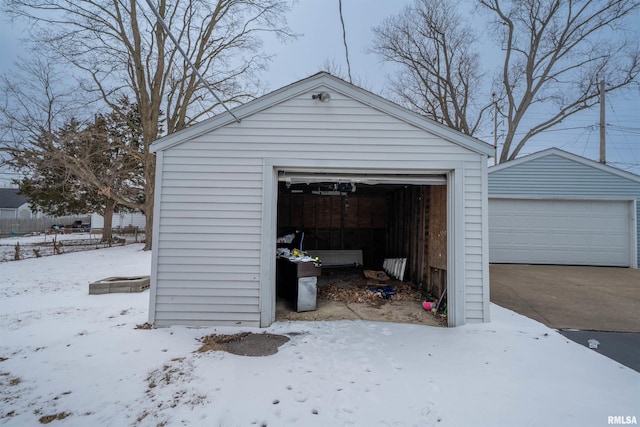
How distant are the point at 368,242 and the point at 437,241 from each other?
4225 millimetres

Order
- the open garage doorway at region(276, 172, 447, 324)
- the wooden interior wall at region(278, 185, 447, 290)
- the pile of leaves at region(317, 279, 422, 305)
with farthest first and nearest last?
the wooden interior wall at region(278, 185, 447, 290) < the pile of leaves at region(317, 279, 422, 305) < the open garage doorway at region(276, 172, 447, 324)

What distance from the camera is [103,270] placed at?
8.66 m

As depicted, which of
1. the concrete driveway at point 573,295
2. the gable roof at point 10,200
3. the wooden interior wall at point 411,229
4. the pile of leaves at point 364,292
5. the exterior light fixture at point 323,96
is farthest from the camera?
the gable roof at point 10,200

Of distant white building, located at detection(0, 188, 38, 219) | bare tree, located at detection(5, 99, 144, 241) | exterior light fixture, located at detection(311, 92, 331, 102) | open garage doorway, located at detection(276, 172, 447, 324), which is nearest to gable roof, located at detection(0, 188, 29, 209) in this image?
distant white building, located at detection(0, 188, 38, 219)

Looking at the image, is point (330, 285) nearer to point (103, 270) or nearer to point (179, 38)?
point (103, 270)

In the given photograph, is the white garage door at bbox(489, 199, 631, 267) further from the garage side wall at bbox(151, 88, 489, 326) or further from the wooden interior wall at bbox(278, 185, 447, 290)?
the garage side wall at bbox(151, 88, 489, 326)

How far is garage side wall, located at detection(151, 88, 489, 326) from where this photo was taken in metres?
4.33

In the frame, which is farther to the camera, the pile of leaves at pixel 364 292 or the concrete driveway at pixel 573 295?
the pile of leaves at pixel 364 292

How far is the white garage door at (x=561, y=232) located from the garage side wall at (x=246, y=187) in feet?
22.1

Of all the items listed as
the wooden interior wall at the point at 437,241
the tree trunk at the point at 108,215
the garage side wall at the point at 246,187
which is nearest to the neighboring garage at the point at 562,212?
the wooden interior wall at the point at 437,241

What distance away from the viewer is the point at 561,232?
9844 mm

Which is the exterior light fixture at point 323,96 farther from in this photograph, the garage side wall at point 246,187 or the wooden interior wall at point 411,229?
the wooden interior wall at point 411,229

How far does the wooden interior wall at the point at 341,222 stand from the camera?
31.8 ft

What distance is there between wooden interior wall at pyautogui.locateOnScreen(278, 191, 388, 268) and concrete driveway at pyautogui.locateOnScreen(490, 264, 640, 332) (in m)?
3.51
